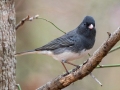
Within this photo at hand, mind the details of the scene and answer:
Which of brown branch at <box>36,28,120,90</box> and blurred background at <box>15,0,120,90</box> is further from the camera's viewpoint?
blurred background at <box>15,0,120,90</box>

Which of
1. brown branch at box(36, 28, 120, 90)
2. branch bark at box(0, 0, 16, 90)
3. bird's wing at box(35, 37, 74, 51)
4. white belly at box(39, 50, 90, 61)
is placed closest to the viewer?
brown branch at box(36, 28, 120, 90)

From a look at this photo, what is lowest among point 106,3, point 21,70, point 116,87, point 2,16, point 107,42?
point 116,87

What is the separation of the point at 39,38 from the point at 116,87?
3.77ft

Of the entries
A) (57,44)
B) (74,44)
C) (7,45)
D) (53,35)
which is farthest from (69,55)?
(53,35)

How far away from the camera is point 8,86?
6.04 feet

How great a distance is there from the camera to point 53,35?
11.4 ft

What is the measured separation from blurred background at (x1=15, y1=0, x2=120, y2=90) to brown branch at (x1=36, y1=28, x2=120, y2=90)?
1231mm

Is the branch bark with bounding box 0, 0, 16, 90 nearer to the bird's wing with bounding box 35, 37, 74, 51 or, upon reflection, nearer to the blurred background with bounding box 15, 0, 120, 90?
the bird's wing with bounding box 35, 37, 74, 51

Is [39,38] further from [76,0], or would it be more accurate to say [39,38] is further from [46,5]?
[76,0]

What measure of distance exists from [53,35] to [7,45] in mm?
1691

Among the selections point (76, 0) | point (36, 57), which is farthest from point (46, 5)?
point (36, 57)

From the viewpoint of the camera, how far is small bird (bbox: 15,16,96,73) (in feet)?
6.81

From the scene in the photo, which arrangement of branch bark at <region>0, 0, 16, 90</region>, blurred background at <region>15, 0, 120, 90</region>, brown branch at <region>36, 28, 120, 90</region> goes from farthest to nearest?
blurred background at <region>15, 0, 120, 90</region>, branch bark at <region>0, 0, 16, 90</region>, brown branch at <region>36, 28, 120, 90</region>

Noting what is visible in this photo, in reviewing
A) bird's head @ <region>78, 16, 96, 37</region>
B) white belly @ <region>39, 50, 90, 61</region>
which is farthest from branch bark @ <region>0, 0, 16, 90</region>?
bird's head @ <region>78, 16, 96, 37</region>
